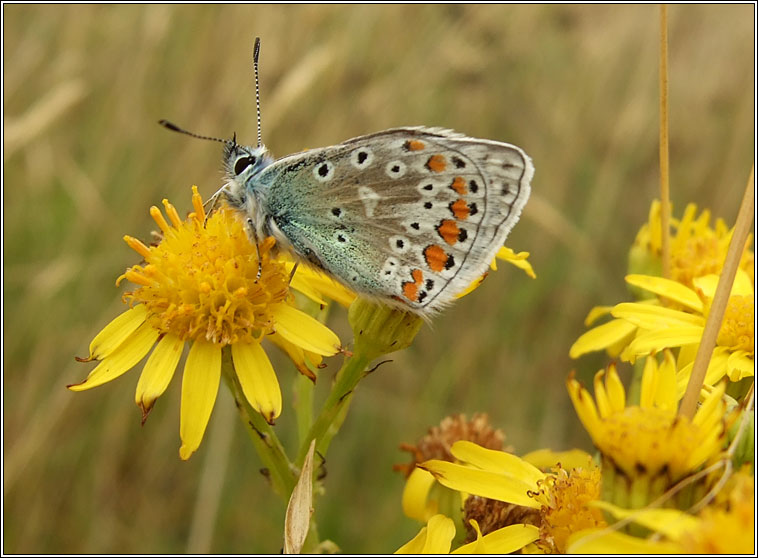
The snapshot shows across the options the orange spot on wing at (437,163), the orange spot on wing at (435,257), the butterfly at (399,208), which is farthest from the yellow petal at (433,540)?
the orange spot on wing at (437,163)

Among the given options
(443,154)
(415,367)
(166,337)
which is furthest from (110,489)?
(443,154)

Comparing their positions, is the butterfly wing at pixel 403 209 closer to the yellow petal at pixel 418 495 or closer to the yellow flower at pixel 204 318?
the yellow flower at pixel 204 318

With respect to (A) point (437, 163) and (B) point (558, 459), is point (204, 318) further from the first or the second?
(B) point (558, 459)

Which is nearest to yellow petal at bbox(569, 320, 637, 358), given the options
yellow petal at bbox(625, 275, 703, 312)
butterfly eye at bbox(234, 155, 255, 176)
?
yellow petal at bbox(625, 275, 703, 312)

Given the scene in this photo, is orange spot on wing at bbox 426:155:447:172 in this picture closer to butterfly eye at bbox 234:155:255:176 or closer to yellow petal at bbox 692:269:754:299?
butterfly eye at bbox 234:155:255:176

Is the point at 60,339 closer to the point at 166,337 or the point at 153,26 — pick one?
the point at 153,26

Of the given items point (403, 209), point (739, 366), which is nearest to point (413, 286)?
point (403, 209)
